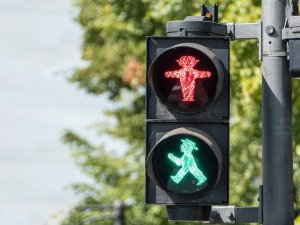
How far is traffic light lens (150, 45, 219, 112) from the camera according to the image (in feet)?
28.6

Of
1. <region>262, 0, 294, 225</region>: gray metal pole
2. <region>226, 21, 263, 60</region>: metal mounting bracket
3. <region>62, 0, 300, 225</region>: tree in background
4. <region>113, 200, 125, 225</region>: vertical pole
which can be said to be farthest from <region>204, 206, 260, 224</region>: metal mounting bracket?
<region>113, 200, 125, 225</region>: vertical pole

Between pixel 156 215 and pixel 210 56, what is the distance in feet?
54.7

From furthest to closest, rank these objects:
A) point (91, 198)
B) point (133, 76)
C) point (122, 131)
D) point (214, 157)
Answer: point (133, 76), point (122, 131), point (91, 198), point (214, 157)

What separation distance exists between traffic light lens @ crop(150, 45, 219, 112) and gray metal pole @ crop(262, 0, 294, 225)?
18.2 inches

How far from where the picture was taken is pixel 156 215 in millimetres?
25188

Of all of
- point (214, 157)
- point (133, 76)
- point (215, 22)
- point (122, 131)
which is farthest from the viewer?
point (133, 76)

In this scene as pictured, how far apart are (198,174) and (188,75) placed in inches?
25.1

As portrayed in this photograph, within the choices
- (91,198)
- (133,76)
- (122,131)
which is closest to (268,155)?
(91,198)

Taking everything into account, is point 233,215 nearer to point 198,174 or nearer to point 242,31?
point 198,174

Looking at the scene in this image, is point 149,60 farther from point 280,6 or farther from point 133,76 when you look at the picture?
point 133,76

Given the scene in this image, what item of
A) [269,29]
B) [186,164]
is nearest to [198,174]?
[186,164]

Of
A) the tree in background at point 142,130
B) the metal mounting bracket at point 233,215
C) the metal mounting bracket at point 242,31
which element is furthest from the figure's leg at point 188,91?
the tree in background at point 142,130

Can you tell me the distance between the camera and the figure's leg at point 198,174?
28.2 feet

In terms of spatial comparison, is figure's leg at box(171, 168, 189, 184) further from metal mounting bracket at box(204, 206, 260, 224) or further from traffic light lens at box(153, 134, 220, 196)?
metal mounting bracket at box(204, 206, 260, 224)
